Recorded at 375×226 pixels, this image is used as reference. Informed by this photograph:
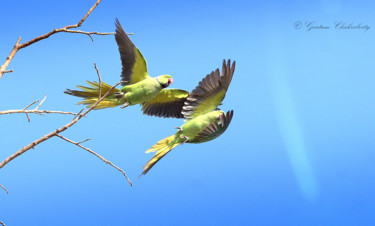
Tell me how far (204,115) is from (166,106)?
0.86 meters

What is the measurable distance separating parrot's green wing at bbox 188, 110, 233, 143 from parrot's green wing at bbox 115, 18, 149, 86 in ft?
3.04

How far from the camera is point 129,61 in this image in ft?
13.0

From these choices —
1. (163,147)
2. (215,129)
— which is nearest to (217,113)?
(215,129)

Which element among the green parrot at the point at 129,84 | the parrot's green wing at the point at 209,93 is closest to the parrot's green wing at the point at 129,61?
the green parrot at the point at 129,84

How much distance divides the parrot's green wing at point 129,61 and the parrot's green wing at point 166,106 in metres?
0.49

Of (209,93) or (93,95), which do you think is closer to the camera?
(209,93)

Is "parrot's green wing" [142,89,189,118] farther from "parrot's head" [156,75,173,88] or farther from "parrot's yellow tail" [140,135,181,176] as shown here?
"parrot's yellow tail" [140,135,181,176]

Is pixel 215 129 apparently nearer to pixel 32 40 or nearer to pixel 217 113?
pixel 217 113

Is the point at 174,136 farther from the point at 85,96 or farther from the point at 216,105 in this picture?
the point at 85,96

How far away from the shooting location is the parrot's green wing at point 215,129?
137 inches

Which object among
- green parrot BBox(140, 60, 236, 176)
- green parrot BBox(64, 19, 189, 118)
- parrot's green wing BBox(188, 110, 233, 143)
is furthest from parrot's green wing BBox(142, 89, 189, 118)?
parrot's green wing BBox(188, 110, 233, 143)

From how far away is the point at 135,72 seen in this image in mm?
4031

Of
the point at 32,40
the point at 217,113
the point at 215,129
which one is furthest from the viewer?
the point at 217,113

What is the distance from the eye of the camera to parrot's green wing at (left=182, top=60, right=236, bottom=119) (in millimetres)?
3695
